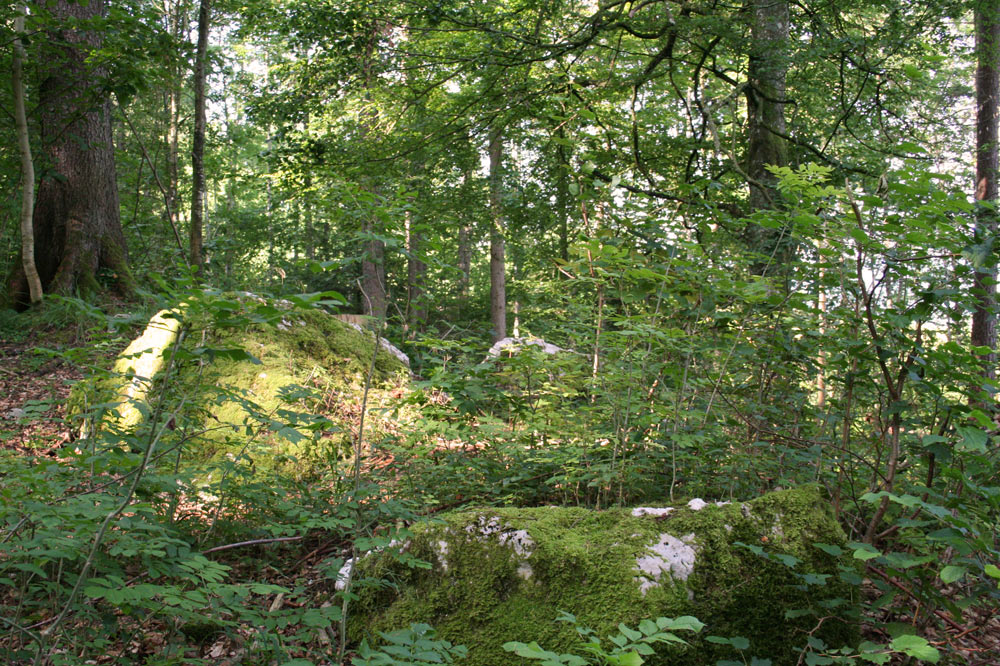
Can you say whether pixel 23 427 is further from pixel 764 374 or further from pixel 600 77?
pixel 600 77

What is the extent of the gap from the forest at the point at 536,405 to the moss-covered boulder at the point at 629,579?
13 millimetres

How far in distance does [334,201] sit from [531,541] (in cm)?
188

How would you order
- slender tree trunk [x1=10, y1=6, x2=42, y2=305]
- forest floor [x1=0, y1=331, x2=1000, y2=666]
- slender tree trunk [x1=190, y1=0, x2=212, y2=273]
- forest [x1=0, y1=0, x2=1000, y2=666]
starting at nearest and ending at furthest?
forest [x1=0, y1=0, x2=1000, y2=666]
forest floor [x1=0, y1=331, x2=1000, y2=666]
slender tree trunk [x1=10, y1=6, x2=42, y2=305]
slender tree trunk [x1=190, y1=0, x2=212, y2=273]

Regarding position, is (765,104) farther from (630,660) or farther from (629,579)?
(630,660)

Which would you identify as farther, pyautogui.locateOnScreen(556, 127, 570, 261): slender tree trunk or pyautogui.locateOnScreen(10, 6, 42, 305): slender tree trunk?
pyautogui.locateOnScreen(10, 6, 42, 305): slender tree trunk

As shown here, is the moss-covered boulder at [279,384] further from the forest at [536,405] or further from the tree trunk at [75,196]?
the tree trunk at [75,196]

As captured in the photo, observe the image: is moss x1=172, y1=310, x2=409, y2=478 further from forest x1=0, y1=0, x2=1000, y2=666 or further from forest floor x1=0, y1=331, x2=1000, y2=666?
forest floor x1=0, y1=331, x2=1000, y2=666

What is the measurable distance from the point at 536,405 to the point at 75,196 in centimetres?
771

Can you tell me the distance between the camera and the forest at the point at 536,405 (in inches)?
88.5

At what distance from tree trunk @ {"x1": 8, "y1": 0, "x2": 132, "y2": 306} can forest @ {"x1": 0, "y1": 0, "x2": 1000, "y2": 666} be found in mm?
119

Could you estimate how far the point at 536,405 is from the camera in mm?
4340

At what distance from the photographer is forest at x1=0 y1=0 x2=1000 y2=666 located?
7.38 feet

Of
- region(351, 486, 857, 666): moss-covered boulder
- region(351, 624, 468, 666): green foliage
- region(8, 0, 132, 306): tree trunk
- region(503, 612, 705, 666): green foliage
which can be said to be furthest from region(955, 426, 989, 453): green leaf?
region(8, 0, 132, 306): tree trunk

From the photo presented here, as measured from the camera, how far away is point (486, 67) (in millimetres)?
6191
